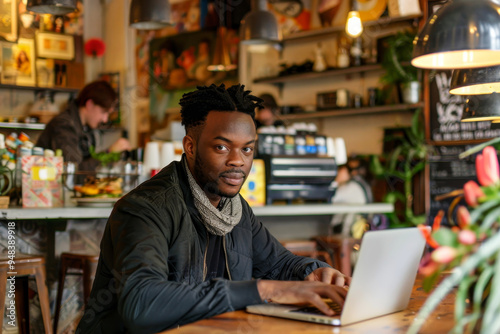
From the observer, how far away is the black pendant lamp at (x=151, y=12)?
13.2ft

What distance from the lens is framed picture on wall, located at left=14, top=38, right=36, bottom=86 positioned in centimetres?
671

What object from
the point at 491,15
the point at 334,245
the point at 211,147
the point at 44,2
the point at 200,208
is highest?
the point at 44,2

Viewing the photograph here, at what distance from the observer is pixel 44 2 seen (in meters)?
3.45

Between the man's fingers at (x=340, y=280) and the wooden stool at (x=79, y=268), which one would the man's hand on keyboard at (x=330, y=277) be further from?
the wooden stool at (x=79, y=268)

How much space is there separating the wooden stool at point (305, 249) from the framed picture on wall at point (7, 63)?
4075 millimetres

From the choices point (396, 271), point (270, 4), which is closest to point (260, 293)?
point (396, 271)

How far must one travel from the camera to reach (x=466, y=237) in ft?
2.62

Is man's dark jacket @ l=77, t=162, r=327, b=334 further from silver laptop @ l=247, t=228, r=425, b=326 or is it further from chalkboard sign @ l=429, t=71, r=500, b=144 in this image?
chalkboard sign @ l=429, t=71, r=500, b=144

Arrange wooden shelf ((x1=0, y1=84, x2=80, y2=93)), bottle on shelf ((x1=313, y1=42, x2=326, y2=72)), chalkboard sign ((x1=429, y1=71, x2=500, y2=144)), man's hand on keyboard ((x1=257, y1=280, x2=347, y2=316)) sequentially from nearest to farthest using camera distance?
man's hand on keyboard ((x1=257, y1=280, x2=347, y2=316)) → chalkboard sign ((x1=429, y1=71, x2=500, y2=144)) → bottle on shelf ((x1=313, y1=42, x2=326, y2=72)) → wooden shelf ((x1=0, y1=84, x2=80, y2=93))

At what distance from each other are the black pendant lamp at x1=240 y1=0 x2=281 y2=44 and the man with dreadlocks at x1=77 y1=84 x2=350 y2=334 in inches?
110

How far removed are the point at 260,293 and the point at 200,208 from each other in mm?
492

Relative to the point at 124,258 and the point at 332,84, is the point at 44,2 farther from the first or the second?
the point at 332,84

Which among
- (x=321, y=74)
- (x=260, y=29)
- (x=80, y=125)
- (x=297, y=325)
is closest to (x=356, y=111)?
(x=321, y=74)

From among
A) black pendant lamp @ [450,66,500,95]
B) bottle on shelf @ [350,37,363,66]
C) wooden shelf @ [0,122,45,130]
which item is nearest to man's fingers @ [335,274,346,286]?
black pendant lamp @ [450,66,500,95]
